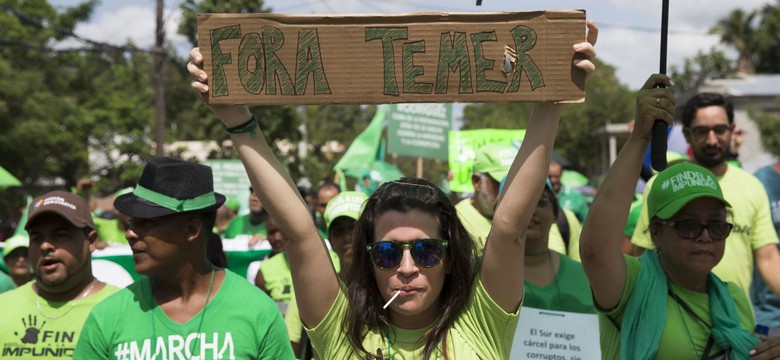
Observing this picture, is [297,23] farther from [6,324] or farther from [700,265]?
[6,324]

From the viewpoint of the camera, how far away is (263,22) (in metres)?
2.68

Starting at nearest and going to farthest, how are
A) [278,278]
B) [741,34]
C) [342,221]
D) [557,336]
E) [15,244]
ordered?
[557,336] < [342,221] < [278,278] < [15,244] < [741,34]

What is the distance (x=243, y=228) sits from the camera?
30.7ft

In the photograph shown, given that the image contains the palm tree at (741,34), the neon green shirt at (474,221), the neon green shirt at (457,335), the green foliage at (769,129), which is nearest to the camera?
the neon green shirt at (457,335)

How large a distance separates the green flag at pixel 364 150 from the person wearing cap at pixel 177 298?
8469 mm

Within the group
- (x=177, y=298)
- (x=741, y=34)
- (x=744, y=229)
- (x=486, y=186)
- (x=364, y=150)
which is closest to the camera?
(x=177, y=298)

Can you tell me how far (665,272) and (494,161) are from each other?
216 centimetres

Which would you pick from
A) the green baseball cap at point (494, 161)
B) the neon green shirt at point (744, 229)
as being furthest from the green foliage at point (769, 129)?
the neon green shirt at point (744, 229)

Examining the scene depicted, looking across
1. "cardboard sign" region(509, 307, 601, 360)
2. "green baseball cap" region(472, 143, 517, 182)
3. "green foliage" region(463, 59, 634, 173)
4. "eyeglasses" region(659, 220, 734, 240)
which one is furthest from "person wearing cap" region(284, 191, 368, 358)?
"green foliage" region(463, 59, 634, 173)

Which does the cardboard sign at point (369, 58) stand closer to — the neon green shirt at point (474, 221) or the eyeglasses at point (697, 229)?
the eyeglasses at point (697, 229)

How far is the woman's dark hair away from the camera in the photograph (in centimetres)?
278

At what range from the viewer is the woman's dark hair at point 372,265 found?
2.78 metres

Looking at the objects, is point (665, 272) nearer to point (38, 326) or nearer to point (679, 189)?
point (679, 189)

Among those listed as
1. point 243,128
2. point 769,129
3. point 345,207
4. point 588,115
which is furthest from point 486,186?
point 588,115
